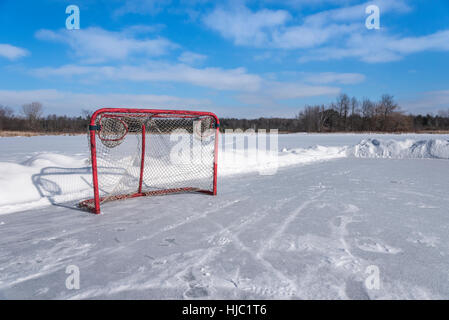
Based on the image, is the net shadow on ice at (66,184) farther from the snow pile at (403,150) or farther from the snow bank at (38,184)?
the snow pile at (403,150)

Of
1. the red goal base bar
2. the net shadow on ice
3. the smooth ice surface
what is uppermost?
the net shadow on ice

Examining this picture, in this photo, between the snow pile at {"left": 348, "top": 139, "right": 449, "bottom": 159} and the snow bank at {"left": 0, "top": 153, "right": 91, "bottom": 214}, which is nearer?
the snow bank at {"left": 0, "top": 153, "right": 91, "bottom": 214}

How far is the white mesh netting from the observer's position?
459cm

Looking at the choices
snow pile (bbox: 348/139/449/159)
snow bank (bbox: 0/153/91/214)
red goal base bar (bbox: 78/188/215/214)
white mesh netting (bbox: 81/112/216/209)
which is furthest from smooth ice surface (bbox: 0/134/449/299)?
snow pile (bbox: 348/139/449/159)

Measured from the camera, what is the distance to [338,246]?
2535 millimetres

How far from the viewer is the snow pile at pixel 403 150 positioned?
39.2 feet

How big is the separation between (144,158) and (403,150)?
12.0 metres

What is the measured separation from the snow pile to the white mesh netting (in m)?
8.73

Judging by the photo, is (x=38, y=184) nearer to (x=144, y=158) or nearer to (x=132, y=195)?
(x=132, y=195)

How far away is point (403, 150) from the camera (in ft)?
41.0

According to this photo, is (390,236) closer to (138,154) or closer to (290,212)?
(290,212)

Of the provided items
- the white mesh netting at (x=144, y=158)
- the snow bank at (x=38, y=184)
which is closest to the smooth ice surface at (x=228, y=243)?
the snow bank at (x=38, y=184)

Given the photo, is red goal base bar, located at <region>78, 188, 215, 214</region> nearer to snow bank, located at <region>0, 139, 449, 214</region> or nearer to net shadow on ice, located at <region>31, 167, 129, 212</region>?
net shadow on ice, located at <region>31, 167, 129, 212</region>
